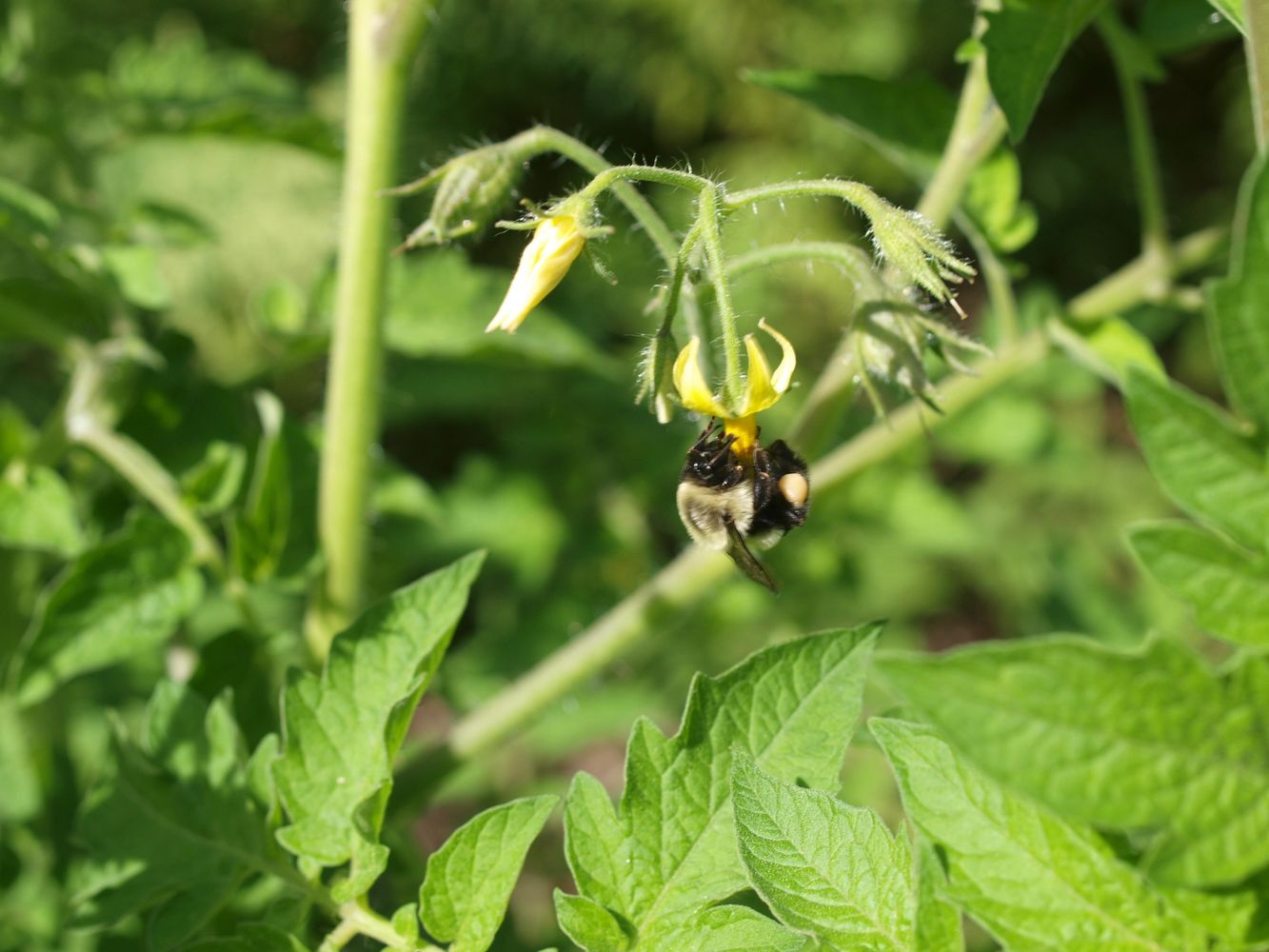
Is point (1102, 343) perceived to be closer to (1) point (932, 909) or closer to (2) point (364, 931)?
(1) point (932, 909)

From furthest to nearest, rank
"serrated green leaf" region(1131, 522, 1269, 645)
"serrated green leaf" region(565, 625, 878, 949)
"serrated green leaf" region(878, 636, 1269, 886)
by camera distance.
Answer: "serrated green leaf" region(565, 625, 878, 949), "serrated green leaf" region(1131, 522, 1269, 645), "serrated green leaf" region(878, 636, 1269, 886)

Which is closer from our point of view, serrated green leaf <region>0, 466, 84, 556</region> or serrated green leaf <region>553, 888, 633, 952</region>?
serrated green leaf <region>553, 888, 633, 952</region>

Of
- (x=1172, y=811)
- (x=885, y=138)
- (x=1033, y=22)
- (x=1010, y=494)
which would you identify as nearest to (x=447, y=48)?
(x=1010, y=494)

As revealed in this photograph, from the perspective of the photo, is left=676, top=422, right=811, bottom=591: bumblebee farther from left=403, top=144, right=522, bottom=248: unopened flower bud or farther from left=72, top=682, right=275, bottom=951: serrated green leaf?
left=72, top=682, right=275, bottom=951: serrated green leaf

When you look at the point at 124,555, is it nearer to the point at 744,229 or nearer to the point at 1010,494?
the point at 1010,494

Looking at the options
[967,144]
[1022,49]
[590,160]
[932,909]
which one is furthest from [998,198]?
[932,909]

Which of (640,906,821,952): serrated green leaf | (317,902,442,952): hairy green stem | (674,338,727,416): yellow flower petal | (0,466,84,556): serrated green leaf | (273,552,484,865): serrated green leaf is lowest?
(317,902,442,952): hairy green stem

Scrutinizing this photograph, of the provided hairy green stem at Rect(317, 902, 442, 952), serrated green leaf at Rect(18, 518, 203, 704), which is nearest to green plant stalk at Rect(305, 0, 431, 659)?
serrated green leaf at Rect(18, 518, 203, 704)
